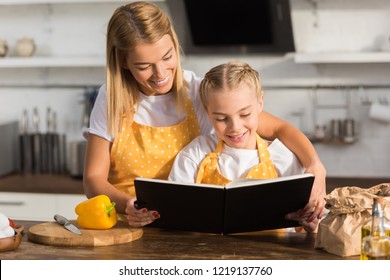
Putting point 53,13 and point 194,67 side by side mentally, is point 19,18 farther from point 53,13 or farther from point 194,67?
point 194,67

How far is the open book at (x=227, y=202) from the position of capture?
2207 millimetres

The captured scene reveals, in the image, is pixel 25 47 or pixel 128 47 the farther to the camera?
pixel 25 47

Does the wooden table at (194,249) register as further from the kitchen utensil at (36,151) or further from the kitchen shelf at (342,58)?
the kitchen utensil at (36,151)

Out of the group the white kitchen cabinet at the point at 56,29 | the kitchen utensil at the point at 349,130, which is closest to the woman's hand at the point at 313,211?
the kitchen utensil at the point at 349,130

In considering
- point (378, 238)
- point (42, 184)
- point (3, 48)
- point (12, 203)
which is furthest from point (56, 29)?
point (378, 238)

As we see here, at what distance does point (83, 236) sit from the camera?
2.27 m

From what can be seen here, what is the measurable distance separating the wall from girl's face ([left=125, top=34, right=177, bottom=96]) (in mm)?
1962

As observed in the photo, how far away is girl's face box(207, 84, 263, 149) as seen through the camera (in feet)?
8.03

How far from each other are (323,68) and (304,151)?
6.49 ft

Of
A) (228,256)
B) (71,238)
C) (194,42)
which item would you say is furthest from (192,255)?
(194,42)

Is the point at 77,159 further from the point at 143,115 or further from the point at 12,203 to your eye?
the point at 143,115

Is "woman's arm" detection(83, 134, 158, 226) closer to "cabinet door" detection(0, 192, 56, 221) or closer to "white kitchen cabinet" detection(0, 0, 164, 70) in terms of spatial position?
"cabinet door" detection(0, 192, 56, 221)

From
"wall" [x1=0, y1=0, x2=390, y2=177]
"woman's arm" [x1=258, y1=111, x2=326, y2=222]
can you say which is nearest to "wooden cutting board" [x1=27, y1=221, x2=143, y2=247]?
"woman's arm" [x1=258, y1=111, x2=326, y2=222]
